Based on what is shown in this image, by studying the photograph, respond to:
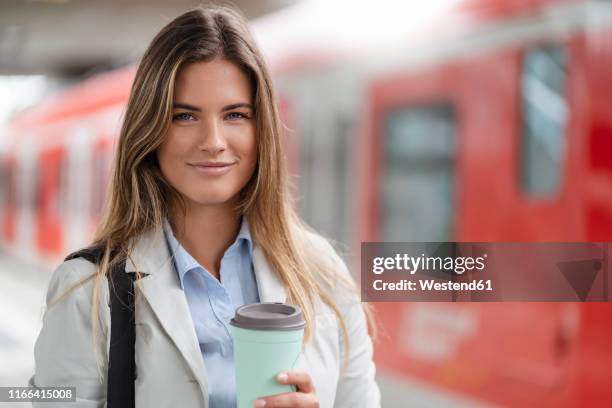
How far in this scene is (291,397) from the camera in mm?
1048

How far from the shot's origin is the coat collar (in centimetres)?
114

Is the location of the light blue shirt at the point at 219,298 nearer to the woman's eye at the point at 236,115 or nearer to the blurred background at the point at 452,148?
the woman's eye at the point at 236,115

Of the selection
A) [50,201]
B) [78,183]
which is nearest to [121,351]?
[78,183]

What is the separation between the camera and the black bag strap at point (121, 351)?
44.3 inches

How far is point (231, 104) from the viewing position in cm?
117

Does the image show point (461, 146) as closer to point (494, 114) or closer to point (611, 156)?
point (494, 114)

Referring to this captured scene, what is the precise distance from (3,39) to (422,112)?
1.74 metres

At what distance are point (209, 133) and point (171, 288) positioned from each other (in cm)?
25

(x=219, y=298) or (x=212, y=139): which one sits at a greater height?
(x=212, y=139)

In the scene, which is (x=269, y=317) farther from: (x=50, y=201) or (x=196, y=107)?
(x=50, y=201)

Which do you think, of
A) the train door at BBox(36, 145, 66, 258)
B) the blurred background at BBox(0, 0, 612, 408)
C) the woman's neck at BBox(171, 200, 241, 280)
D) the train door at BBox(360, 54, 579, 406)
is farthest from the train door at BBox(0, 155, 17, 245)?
the woman's neck at BBox(171, 200, 241, 280)

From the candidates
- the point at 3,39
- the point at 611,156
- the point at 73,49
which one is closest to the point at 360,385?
the point at 611,156

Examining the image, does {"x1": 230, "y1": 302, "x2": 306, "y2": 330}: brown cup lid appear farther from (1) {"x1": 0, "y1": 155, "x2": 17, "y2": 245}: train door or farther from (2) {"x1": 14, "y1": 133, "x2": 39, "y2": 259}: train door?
(1) {"x1": 0, "y1": 155, "x2": 17, "y2": 245}: train door

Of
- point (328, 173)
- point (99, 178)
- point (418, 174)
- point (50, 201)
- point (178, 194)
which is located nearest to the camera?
point (178, 194)
